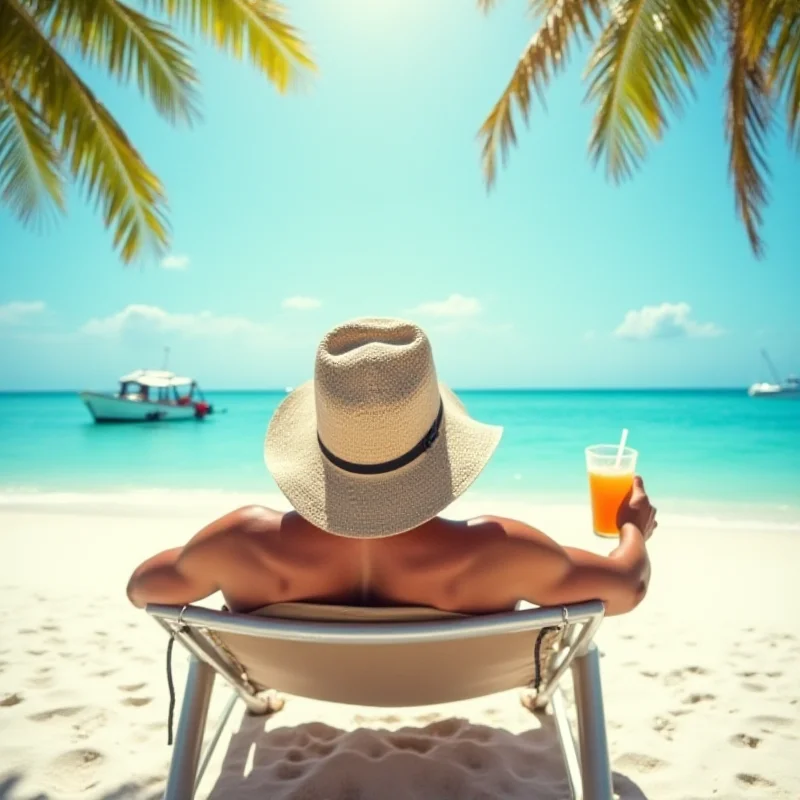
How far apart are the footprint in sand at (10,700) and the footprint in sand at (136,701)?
42 cm

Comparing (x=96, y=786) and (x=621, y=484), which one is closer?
(x=621, y=484)

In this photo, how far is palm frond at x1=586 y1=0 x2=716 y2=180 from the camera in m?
4.50

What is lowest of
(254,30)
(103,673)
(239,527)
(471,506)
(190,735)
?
(471,506)

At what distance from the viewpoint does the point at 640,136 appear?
5.38 metres

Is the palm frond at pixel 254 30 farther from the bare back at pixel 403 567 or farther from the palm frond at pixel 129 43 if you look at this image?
the bare back at pixel 403 567

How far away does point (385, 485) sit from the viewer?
110cm

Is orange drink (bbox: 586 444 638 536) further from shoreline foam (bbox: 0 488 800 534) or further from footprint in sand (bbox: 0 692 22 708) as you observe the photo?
shoreline foam (bbox: 0 488 800 534)

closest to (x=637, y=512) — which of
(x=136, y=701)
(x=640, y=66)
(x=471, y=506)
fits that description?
(x=136, y=701)

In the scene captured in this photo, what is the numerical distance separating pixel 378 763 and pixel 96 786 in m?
0.89

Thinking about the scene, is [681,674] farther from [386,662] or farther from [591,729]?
[386,662]

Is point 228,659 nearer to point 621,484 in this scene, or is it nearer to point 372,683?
point 372,683

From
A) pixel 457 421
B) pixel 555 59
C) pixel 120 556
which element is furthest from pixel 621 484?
pixel 555 59

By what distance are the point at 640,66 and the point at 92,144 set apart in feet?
16.3

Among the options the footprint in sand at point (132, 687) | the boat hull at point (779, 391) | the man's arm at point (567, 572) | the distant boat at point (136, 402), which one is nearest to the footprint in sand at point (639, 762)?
the man's arm at point (567, 572)
